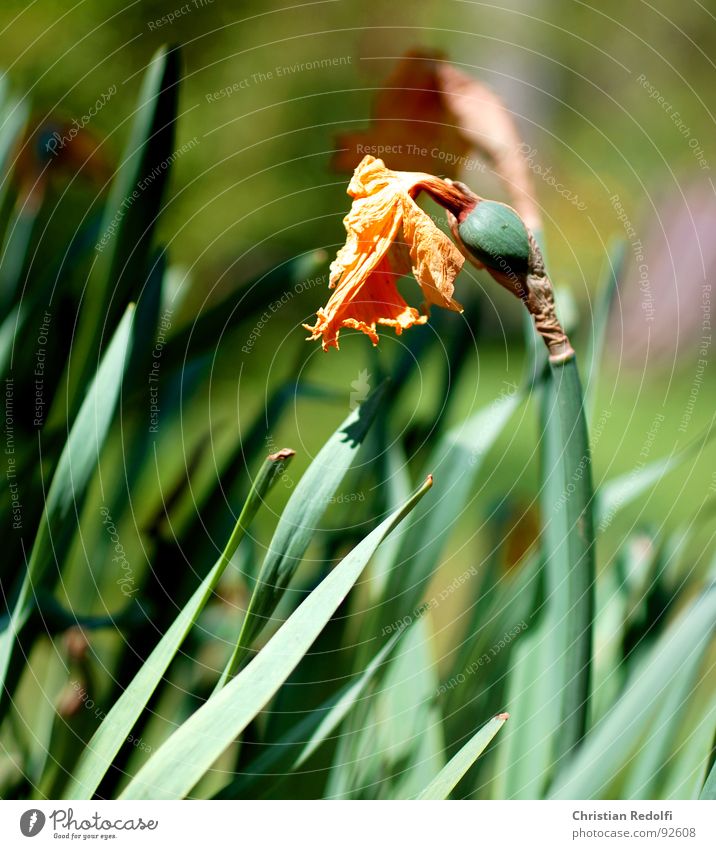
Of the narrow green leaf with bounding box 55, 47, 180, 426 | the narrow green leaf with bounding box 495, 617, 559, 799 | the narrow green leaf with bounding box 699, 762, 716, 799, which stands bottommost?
the narrow green leaf with bounding box 699, 762, 716, 799

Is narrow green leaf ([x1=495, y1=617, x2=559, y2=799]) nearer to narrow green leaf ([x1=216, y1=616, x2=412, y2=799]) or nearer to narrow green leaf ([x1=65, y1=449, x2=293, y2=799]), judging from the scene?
narrow green leaf ([x1=216, y1=616, x2=412, y2=799])

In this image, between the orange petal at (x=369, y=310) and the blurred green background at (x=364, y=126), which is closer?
the orange petal at (x=369, y=310)

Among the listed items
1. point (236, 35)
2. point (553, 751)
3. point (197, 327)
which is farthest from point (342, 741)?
point (236, 35)

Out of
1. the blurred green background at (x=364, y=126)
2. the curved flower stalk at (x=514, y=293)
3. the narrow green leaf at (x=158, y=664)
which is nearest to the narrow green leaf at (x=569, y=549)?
the curved flower stalk at (x=514, y=293)

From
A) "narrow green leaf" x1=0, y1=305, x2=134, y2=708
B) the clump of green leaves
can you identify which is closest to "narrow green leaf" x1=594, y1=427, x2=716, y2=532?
the clump of green leaves

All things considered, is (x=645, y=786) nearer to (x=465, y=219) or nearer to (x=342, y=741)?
→ (x=342, y=741)

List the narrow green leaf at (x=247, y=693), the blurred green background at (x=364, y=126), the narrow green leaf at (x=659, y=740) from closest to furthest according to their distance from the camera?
the narrow green leaf at (x=247, y=693)
the narrow green leaf at (x=659, y=740)
the blurred green background at (x=364, y=126)

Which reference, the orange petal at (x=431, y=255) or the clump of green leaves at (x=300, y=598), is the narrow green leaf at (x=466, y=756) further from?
the orange petal at (x=431, y=255)

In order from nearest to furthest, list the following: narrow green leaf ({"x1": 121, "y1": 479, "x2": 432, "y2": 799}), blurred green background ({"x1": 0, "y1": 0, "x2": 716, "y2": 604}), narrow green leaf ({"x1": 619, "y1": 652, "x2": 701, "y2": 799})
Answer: narrow green leaf ({"x1": 121, "y1": 479, "x2": 432, "y2": 799}), narrow green leaf ({"x1": 619, "y1": 652, "x2": 701, "y2": 799}), blurred green background ({"x1": 0, "y1": 0, "x2": 716, "y2": 604})
